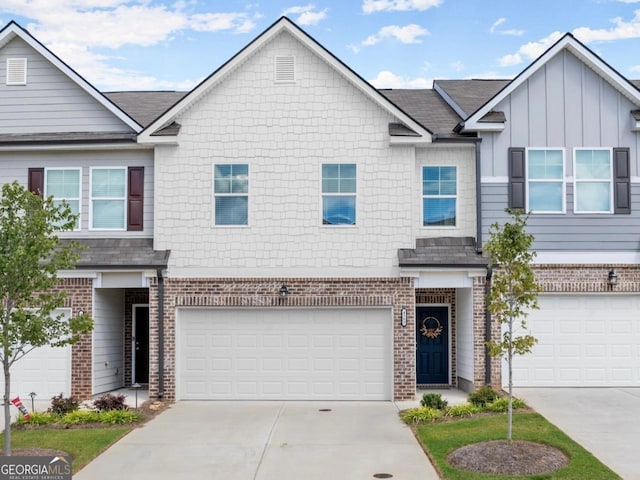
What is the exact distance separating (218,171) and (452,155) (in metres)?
5.47

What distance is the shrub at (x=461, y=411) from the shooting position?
1527cm

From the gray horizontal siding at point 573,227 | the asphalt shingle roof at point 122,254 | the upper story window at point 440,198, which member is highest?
the upper story window at point 440,198

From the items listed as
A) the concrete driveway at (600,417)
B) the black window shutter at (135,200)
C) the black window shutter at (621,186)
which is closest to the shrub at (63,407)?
the black window shutter at (135,200)

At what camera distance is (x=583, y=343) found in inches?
725

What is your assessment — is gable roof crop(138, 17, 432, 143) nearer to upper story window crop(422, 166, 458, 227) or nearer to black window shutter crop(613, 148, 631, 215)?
upper story window crop(422, 166, 458, 227)

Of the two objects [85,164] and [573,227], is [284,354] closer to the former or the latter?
[85,164]

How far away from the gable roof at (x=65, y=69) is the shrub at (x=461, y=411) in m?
9.59

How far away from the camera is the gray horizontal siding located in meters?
18.2

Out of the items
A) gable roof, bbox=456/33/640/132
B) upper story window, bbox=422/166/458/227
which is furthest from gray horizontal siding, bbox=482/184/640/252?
gable roof, bbox=456/33/640/132

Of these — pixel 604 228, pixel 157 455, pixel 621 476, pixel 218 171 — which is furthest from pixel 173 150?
pixel 621 476

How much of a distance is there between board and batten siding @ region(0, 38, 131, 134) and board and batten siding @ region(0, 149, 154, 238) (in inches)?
24.2

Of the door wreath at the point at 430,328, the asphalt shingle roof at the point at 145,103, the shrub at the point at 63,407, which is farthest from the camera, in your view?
the asphalt shingle roof at the point at 145,103

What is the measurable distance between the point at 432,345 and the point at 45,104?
11.1m

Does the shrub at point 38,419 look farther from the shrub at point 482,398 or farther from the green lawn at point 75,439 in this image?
the shrub at point 482,398
